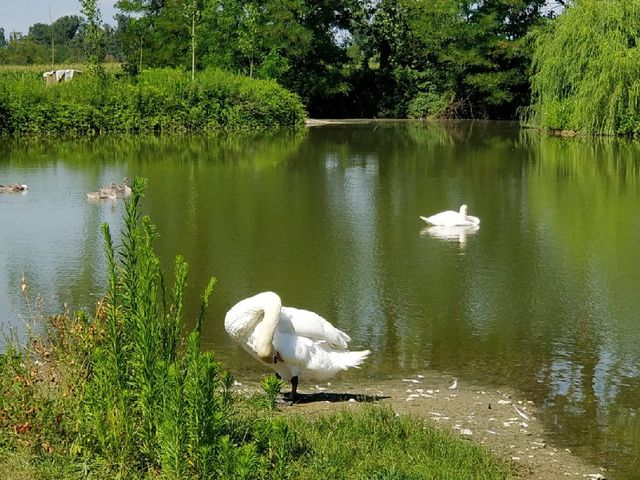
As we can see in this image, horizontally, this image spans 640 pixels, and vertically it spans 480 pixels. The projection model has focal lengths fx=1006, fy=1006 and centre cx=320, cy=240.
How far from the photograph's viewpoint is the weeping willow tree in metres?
36.2

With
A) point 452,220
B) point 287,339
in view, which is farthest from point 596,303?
point 287,339

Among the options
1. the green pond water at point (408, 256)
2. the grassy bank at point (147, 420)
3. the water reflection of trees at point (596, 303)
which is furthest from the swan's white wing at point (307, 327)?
the water reflection of trees at point (596, 303)

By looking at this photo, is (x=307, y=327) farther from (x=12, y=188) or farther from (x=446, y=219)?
(x=12, y=188)

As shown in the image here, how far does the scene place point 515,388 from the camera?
30.6 feet

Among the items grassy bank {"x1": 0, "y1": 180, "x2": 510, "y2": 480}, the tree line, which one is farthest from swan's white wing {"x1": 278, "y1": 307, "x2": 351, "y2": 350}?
the tree line

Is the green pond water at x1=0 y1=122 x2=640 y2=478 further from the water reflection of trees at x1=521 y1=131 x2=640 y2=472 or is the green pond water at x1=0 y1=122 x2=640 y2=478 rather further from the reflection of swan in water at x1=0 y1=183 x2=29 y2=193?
the reflection of swan in water at x1=0 y1=183 x2=29 y2=193

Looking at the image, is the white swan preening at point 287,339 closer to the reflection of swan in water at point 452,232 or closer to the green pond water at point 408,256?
the green pond water at point 408,256

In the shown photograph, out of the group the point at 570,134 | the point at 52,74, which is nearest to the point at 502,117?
the point at 570,134

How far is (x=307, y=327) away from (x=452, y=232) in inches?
374

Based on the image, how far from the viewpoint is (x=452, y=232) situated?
687 inches

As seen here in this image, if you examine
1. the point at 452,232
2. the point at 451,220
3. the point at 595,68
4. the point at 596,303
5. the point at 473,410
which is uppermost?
the point at 595,68

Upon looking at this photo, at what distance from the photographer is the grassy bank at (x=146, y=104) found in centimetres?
3959

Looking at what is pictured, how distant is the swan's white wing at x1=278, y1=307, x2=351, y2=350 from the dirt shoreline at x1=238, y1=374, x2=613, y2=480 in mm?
522

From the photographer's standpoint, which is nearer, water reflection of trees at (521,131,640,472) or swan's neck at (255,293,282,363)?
swan's neck at (255,293,282,363)
